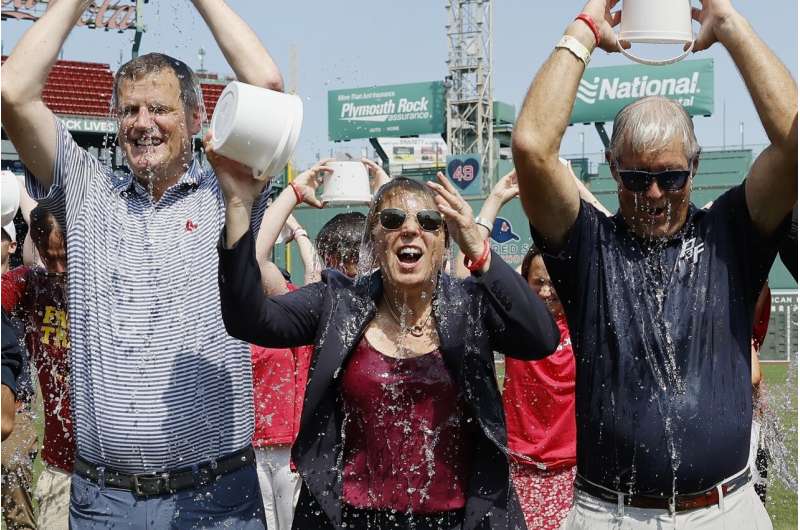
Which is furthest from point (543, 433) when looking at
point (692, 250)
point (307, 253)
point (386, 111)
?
point (386, 111)

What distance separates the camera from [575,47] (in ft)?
10.0

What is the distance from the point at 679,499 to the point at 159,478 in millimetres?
1593

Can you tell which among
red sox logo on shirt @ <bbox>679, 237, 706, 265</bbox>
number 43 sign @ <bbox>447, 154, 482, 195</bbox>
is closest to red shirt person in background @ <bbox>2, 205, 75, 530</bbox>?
red sox logo on shirt @ <bbox>679, 237, 706, 265</bbox>

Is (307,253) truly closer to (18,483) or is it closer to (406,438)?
(18,483)

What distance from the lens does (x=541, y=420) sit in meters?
4.94

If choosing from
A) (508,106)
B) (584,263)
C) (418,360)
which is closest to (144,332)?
(418,360)

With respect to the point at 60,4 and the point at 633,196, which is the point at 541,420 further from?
the point at 60,4

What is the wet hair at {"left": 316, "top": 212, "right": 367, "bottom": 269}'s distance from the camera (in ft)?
17.2

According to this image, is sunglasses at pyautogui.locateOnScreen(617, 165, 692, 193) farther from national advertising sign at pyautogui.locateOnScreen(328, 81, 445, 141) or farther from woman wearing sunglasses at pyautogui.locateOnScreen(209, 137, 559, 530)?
national advertising sign at pyautogui.locateOnScreen(328, 81, 445, 141)

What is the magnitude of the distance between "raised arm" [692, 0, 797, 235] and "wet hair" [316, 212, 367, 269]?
249 centimetres

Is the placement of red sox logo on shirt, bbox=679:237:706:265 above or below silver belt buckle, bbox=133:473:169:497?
above

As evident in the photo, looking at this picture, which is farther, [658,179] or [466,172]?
[466,172]

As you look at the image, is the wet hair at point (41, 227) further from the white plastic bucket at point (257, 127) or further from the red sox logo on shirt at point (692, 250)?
the red sox logo on shirt at point (692, 250)

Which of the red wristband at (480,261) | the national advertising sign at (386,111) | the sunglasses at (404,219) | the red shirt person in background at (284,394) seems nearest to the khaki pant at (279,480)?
the red shirt person in background at (284,394)
